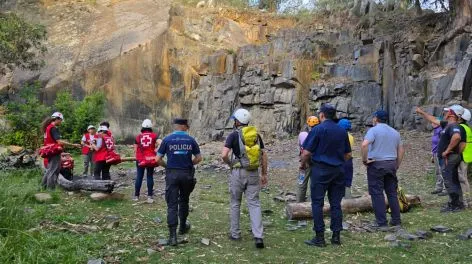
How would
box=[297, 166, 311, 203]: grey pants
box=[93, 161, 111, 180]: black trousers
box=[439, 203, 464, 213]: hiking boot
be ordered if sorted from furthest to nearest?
1. box=[93, 161, 111, 180]: black trousers
2. box=[297, 166, 311, 203]: grey pants
3. box=[439, 203, 464, 213]: hiking boot

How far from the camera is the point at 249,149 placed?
6.54 meters

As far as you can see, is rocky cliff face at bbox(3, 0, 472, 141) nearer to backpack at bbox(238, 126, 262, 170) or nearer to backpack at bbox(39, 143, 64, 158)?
backpack at bbox(238, 126, 262, 170)

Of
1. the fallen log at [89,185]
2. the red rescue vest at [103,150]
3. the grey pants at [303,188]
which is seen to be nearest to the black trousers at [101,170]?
the red rescue vest at [103,150]

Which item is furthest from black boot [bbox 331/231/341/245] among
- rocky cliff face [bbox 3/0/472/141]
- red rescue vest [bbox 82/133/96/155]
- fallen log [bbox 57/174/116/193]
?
rocky cliff face [bbox 3/0/472/141]

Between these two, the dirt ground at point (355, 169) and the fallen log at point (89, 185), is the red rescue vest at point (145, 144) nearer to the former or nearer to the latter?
the fallen log at point (89, 185)

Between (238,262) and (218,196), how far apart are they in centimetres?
543

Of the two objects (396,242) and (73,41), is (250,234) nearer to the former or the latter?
(396,242)

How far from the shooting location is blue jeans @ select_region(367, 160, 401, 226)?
730cm

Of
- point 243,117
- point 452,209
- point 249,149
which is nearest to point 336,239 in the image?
point 249,149

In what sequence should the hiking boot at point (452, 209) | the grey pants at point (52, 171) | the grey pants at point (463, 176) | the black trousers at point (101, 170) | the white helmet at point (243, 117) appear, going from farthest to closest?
the black trousers at point (101, 170) < the grey pants at point (52, 171) < the grey pants at point (463, 176) < the hiking boot at point (452, 209) < the white helmet at point (243, 117)

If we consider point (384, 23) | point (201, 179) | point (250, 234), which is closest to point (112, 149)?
point (201, 179)

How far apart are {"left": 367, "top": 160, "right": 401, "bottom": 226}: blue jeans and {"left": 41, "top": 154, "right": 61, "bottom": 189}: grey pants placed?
22.1 ft

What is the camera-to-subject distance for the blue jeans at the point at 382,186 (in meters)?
7.30

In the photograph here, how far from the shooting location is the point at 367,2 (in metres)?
27.5
